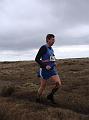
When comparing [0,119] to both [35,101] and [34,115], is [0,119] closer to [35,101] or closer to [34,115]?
[34,115]

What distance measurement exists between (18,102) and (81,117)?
3.14 m

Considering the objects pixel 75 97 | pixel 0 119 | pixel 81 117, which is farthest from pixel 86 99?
pixel 0 119

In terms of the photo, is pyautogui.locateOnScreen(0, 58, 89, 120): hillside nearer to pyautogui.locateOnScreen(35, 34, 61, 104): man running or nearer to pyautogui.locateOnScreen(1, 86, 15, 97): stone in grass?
pyautogui.locateOnScreen(1, 86, 15, 97): stone in grass

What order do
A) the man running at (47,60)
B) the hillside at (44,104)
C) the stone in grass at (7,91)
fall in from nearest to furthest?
the hillside at (44,104) → the man running at (47,60) → the stone in grass at (7,91)

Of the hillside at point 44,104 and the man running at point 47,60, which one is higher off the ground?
the man running at point 47,60

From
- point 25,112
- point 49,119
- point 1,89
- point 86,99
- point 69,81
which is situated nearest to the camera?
point 49,119

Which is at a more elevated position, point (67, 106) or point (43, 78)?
point (43, 78)

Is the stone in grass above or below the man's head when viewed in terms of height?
below

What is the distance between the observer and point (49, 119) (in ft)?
40.0

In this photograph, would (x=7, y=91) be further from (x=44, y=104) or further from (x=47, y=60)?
(x=47, y=60)

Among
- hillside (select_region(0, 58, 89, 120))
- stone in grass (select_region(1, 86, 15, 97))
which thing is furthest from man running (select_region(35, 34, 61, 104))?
stone in grass (select_region(1, 86, 15, 97))

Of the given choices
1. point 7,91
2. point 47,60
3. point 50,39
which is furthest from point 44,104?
point 7,91

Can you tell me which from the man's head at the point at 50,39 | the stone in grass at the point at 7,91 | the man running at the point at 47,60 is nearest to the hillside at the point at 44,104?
the stone in grass at the point at 7,91

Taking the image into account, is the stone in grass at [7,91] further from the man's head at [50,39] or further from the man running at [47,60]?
the man's head at [50,39]
